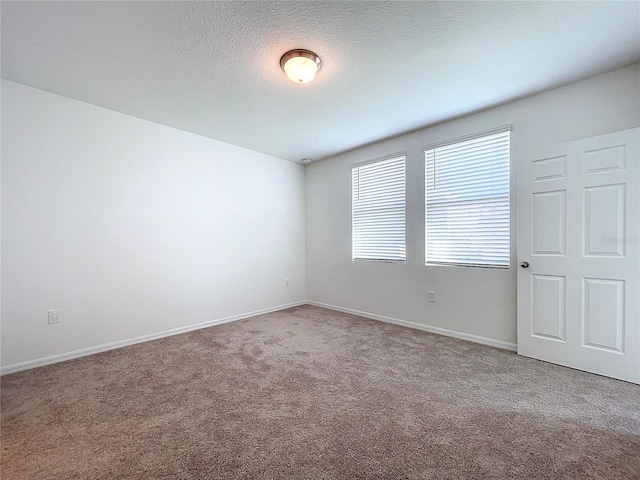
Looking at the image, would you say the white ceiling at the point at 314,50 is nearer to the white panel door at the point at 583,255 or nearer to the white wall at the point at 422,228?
the white wall at the point at 422,228

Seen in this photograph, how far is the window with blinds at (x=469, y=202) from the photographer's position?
119 inches

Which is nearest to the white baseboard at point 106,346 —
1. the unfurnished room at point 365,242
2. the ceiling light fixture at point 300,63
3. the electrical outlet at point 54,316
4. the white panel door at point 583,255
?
the unfurnished room at point 365,242

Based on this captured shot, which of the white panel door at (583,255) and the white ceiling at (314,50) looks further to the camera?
the white panel door at (583,255)

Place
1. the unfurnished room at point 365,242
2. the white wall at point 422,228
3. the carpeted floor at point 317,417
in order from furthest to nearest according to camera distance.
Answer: the white wall at point 422,228 < the unfurnished room at point 365,242 < the carpeted floor at point 317,417

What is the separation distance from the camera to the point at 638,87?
231cm

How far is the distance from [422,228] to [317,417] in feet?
8.59

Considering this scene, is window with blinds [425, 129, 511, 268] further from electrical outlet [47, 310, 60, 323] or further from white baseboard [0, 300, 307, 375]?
electrical outlet [47, 310, 60, 323]

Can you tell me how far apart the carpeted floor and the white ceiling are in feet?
8.54

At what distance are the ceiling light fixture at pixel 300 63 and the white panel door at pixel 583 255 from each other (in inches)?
89.0

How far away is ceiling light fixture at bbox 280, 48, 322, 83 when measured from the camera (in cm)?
212

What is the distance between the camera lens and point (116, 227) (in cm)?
313

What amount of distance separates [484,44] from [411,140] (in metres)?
1.69

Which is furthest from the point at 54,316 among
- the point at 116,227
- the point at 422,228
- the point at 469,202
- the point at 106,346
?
the point at 469,202

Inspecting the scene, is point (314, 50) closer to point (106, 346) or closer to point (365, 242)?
point (365, 242)
